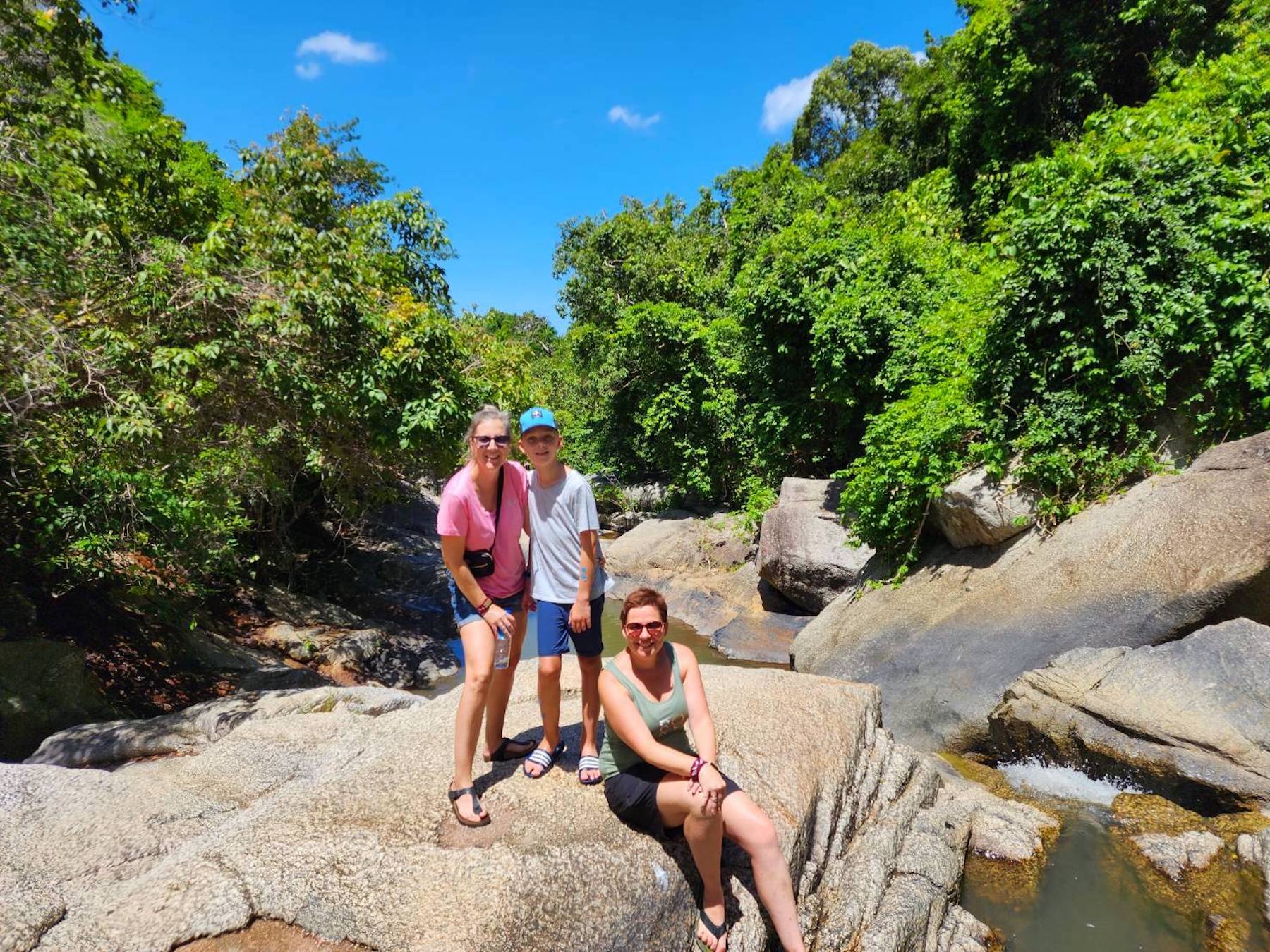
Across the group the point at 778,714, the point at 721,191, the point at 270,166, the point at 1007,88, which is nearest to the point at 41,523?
the point at 270,166

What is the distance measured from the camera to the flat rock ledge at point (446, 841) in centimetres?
264

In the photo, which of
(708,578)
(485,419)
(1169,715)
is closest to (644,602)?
(485,419)

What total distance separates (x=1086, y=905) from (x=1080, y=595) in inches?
128

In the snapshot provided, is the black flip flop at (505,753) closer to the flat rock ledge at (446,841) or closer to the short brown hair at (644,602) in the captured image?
the flat rock ledge at (446,841)

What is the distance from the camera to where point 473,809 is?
3143 mm

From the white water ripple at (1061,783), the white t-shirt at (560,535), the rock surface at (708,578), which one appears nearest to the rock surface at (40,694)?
the white t-shirt at (560,535)

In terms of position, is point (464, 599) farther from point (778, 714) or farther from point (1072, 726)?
point (1072, 726)

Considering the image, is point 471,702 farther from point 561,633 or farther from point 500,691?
point 561,633

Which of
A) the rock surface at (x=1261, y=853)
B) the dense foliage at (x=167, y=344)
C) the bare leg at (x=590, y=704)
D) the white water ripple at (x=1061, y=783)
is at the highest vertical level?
the dense foliage at (x=167, y=344)

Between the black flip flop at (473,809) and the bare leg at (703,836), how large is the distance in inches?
31.3

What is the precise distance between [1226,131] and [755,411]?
8.72 metres

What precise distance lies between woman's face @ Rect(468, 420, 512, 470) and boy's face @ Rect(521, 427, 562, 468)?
0.29 feet

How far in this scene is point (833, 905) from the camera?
3668 millimetres

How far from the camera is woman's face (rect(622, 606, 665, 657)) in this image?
9.92ft
